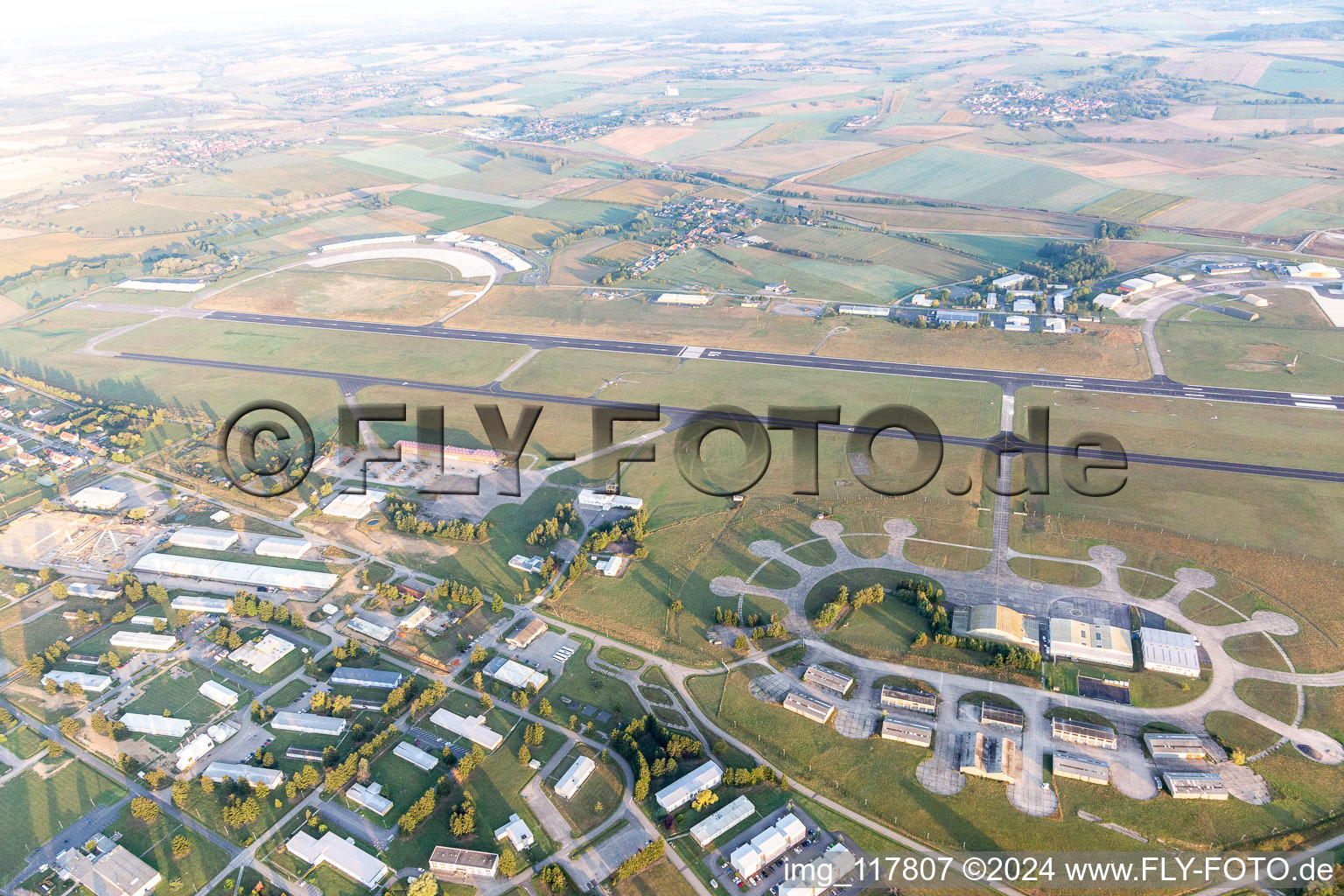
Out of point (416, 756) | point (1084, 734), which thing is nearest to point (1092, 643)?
point (1084, 734)

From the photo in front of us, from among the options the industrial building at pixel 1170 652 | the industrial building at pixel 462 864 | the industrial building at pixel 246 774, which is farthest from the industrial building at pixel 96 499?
the industrial building at pixel 1170 652

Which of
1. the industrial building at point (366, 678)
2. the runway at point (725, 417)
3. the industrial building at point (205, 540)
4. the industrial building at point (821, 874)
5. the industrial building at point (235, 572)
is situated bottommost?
the industrial building at point (821, 874)

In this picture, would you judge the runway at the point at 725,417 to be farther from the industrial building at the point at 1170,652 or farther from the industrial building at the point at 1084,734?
the industrial building at the point at 1084,734

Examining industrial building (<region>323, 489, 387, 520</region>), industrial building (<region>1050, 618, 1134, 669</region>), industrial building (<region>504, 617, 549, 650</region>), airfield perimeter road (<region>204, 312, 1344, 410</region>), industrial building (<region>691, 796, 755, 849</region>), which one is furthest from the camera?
airfield perimeter road (<region>204, 312, 1344, 410</region>)

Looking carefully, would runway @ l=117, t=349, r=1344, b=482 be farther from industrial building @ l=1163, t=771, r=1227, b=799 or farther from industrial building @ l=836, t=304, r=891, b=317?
industrial building @ l=1163, t=771, r=1227, b=799

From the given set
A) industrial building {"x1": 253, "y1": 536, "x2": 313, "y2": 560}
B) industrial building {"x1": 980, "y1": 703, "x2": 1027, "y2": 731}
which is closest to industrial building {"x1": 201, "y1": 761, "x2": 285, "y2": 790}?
industrial building {"x1": 253, "y1": 536, "x2": 313, "y2": 560}

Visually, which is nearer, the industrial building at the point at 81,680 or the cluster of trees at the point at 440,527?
the industrial building at the point at 81,680

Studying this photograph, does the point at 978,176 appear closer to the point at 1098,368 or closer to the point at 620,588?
the point at 1098,368
